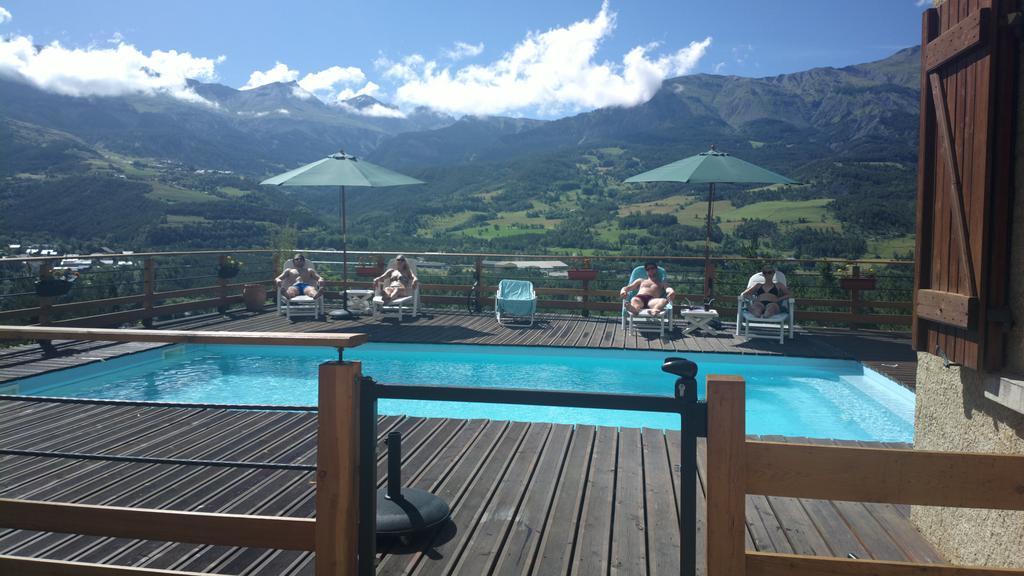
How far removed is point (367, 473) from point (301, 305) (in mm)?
7862

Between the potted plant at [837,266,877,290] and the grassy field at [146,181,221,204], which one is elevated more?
the grassy field at [146,181,221,204]

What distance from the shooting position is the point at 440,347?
803 centimetres

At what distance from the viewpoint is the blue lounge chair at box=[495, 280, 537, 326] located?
9.20 metres

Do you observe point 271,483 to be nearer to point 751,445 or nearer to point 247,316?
point 751,445

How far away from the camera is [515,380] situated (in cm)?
725

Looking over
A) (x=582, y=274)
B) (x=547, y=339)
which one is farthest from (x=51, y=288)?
(x=582, y=274)

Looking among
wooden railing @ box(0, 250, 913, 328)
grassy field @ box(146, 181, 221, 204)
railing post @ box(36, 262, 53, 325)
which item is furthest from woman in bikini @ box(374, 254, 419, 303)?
grassy field @ box(146, 181, 221, 204)

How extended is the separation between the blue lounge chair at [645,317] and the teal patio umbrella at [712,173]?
28.5 inches

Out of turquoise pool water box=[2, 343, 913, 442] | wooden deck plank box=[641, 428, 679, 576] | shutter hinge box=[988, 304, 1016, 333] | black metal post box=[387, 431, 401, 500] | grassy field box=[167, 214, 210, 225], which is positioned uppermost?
grassy field box=[167, 214, 210, 225]

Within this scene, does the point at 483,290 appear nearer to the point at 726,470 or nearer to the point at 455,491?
the point at 455,491

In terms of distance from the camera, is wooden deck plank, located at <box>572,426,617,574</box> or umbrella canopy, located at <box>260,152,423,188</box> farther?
umbrella canopy, located at <box>260,152,423,188</box>

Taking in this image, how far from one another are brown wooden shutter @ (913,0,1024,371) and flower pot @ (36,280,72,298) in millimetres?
7928

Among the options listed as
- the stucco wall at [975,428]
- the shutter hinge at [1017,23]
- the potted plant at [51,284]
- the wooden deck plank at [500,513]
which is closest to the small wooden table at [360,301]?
the potted plant at [51,284]

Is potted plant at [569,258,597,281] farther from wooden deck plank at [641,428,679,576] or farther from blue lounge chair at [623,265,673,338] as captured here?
wooden deck plank at [641,428,679,576]
